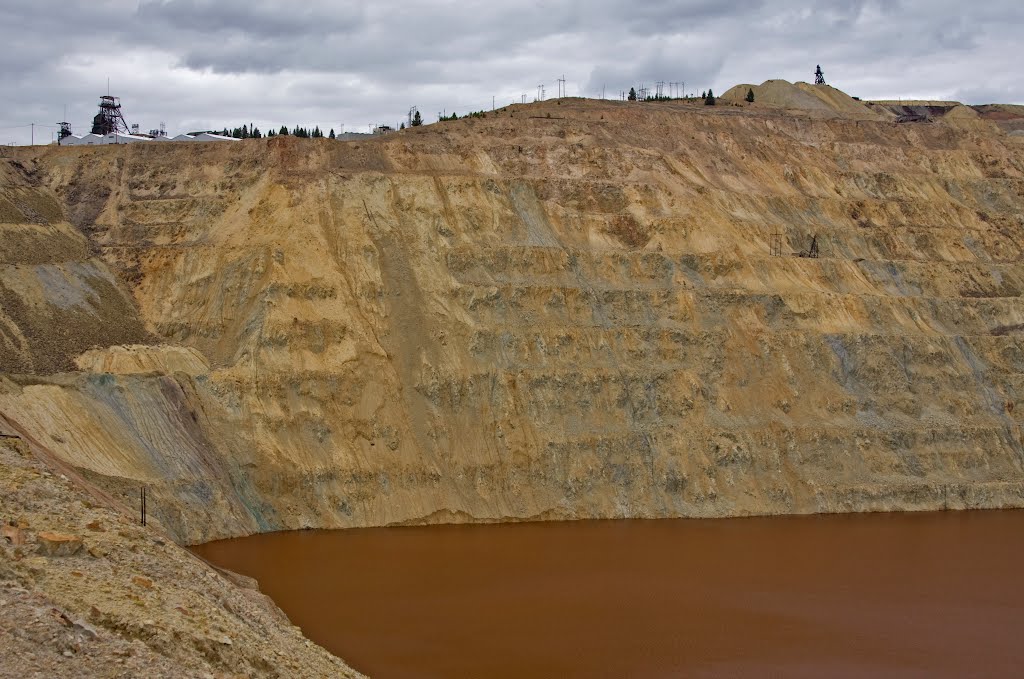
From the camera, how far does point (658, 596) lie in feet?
110

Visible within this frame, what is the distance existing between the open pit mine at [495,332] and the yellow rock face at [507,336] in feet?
0.43

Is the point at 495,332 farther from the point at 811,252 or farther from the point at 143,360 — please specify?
the point at 811,252

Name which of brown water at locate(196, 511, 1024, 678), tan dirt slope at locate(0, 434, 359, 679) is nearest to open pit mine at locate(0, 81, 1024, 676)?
brown water at locate(196, 511, 1024, 678)

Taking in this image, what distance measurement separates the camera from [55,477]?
24.8 meters

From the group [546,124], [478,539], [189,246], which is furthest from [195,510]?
[546,124]

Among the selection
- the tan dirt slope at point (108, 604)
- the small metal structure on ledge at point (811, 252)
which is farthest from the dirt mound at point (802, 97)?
the tan dirt slope at point (108, 604)

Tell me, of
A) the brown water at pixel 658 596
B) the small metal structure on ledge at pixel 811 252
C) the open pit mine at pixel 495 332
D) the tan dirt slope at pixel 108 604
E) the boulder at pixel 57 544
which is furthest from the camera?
the small metal structure on ledge at pixel 811 252

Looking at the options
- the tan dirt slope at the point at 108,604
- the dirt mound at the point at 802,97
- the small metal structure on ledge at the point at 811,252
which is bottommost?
the tan dirt slope at the point at 108,604

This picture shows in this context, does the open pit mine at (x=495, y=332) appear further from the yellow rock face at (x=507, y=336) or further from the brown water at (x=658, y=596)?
the brown water at (x=658, y=596)

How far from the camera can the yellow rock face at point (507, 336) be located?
141ft

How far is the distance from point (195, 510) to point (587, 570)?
43.1 feet

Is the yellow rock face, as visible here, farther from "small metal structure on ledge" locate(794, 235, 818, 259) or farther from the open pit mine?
"small metal structure on ledge" locate(794, 235, 818, 259)

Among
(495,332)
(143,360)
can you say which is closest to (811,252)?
(495,332)

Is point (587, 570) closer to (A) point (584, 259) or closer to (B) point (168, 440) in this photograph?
(B) point (168, 440)
